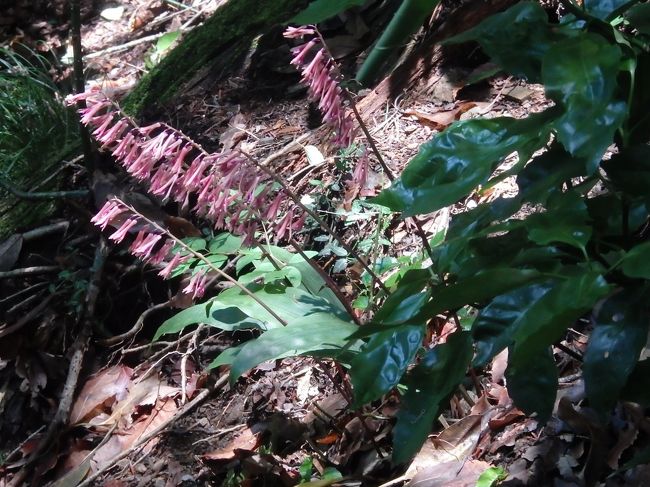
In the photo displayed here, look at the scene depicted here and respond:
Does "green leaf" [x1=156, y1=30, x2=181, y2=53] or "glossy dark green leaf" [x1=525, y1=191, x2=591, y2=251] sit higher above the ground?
"glossy dark green leaf" [x1=525, y1=191, x2=591, y2=251]

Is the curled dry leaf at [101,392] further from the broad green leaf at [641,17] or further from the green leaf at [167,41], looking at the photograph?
the green leaf at [167,41]

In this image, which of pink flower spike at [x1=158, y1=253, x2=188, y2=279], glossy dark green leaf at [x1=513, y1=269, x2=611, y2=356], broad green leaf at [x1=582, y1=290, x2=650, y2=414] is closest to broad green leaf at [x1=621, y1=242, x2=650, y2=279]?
glossy dark green leaf at [x1=513, y1=269, x2=611, y2=356]

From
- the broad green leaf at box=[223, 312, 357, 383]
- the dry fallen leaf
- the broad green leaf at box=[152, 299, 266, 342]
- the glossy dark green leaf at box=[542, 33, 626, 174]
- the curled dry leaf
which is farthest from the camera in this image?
the curled dry leaf

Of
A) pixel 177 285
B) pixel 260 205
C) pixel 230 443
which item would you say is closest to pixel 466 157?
pixel 260 205

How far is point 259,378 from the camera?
266cm

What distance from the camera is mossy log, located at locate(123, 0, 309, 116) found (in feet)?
13.0

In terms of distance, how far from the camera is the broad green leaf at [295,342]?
1746mm

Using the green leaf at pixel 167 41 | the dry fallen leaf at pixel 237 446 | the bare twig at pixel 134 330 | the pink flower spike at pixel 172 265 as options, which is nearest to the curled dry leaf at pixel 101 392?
the bare twig at pixel 134 330

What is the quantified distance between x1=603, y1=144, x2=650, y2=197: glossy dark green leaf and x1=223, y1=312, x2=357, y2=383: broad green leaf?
0.72m

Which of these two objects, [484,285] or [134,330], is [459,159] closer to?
[484,285]

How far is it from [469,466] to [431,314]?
3.17 feet

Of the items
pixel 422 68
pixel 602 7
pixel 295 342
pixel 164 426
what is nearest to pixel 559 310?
pixel 602 7

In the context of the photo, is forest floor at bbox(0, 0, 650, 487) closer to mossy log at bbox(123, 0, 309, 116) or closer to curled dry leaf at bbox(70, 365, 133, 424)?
curled dry leaf at bbox(70, 365, 133, 424)

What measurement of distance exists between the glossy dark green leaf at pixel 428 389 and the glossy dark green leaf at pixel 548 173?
285mm
